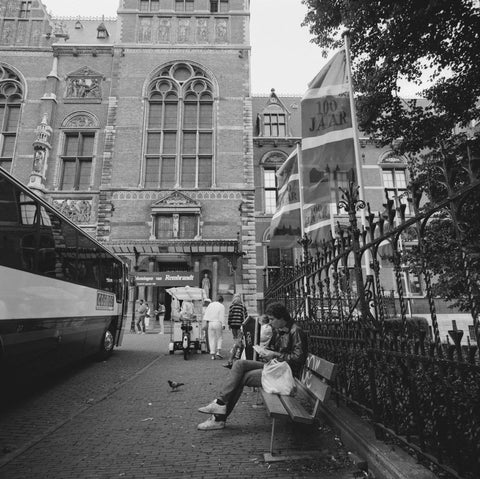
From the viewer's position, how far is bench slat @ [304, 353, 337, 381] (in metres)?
3.38

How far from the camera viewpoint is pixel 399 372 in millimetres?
2762

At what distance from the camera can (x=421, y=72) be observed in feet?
25.0

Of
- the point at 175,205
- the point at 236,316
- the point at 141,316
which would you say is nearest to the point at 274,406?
the point at 236,316

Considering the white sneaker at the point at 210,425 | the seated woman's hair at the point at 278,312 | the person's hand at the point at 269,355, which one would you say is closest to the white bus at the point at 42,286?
the white sneaker at the point at 210,425

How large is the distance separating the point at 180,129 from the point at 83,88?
7.07 m

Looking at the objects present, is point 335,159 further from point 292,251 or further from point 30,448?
point 292,251

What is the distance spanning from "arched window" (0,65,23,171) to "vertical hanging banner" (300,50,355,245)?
68.2 ft

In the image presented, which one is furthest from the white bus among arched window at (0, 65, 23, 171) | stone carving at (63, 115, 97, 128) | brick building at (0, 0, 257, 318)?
arched window at (0, 65, 23, 171)

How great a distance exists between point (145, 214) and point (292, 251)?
9834 mm

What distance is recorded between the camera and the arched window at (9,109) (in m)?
21.8

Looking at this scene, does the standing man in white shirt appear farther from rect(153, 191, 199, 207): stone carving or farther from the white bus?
rect(153, 191, 199, 207): stone carving

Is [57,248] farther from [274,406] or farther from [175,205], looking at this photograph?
[175,205]

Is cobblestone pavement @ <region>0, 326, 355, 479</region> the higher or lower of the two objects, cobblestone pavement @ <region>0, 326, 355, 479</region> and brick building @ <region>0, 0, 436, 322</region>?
the lower

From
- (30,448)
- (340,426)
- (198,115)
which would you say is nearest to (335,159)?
(340,426)
